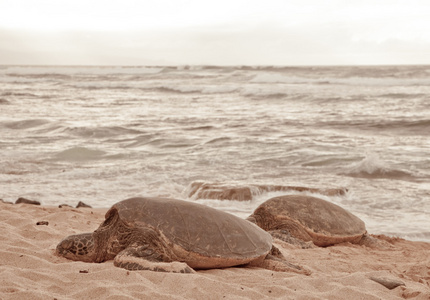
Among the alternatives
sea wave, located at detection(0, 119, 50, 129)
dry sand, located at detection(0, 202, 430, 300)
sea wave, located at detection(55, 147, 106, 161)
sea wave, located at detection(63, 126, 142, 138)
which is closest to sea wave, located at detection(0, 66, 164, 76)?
sea wave, located at detection(0, 119, 50, 129)

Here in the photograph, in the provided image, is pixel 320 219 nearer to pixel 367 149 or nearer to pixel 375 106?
pixel 367 149

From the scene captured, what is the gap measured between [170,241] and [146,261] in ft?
0.84

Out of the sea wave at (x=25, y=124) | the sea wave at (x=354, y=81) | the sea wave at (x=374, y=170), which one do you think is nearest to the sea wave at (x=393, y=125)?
the sea wave at (x=374, y=170)

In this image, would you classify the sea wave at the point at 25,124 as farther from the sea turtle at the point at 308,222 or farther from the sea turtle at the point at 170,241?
the sea turtle at the point at 170,241

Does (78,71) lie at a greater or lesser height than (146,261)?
greater

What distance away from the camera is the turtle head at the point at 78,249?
4152 mm

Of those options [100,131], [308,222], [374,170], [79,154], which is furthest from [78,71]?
[308,222]

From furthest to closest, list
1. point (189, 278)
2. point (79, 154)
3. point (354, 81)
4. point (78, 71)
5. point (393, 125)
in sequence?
point (78, 71) → point (354, 81) → point (393, 125) → point (79, 154) → point (189, 278)

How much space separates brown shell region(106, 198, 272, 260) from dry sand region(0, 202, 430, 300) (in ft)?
0.67

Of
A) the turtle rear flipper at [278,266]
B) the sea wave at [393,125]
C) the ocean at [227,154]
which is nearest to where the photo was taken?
the turtle rear flipper at [278,266]

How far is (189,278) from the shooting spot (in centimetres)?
358

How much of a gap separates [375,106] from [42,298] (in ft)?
73.4

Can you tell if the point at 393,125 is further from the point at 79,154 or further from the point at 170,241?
the point at 170,241

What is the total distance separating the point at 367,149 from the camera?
12.3 meters
